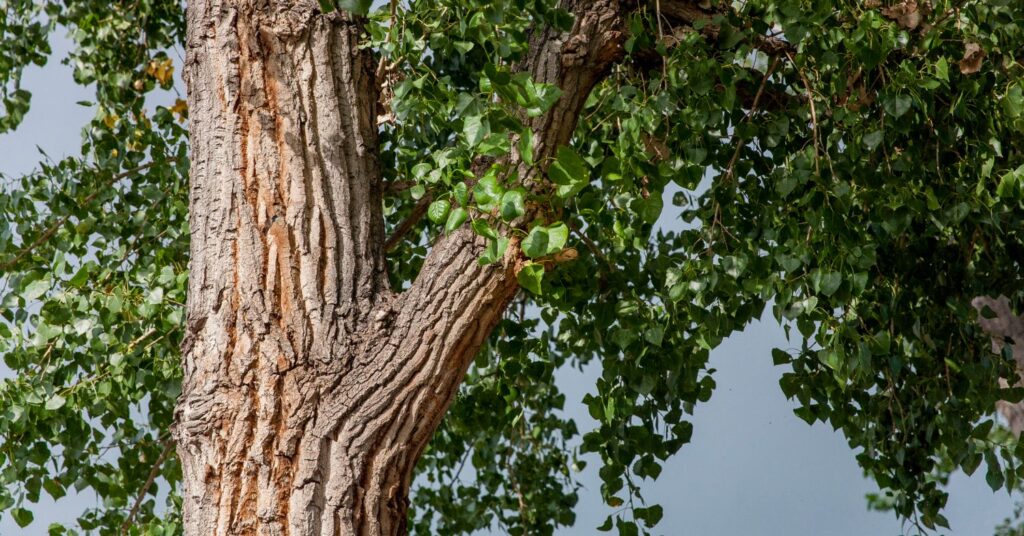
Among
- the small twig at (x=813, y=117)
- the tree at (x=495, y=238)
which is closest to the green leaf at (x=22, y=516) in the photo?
the tree at (x=495, y=238)

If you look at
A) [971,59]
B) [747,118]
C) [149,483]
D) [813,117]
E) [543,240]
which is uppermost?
[971,59]

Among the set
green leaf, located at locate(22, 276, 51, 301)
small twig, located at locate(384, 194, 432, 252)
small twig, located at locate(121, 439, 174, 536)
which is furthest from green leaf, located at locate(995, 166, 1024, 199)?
small twig, located at locate(121, 439, 174, 536)

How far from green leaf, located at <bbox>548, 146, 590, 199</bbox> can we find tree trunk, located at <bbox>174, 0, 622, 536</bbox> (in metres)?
0.18

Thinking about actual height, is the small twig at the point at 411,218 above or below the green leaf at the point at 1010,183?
above

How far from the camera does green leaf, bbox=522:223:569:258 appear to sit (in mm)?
1254

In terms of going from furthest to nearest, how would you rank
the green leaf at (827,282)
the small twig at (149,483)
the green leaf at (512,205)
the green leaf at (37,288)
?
the small twig at (149,483), the green leaf at (37,288), the green leaf at (827,282), the green leaf at (512,205)

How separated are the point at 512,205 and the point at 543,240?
2.3 inches

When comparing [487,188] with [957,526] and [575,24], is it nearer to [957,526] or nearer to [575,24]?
[575,24]

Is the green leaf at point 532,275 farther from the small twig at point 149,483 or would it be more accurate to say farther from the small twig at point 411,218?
the small twig at point 149,483

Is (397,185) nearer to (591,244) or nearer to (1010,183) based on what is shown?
(591,244)

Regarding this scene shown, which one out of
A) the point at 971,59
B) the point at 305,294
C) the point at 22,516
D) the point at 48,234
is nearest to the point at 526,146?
the point at 305,294

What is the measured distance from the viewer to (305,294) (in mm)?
1497

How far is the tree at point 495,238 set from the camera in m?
1.44

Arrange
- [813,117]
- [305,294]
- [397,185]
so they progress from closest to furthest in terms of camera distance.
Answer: [305,294], [813,117], [397,185]
